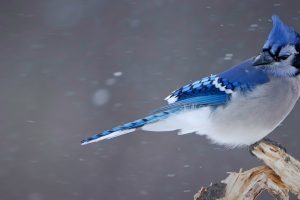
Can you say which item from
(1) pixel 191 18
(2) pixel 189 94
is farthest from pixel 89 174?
(2) pixel 189 94

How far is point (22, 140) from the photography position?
4.89 metres

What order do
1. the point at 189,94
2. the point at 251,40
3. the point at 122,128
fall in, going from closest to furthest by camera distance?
the point at 122,128, the point at 189,94, the point at 251,40

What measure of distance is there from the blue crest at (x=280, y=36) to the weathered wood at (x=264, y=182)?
1.23 feet

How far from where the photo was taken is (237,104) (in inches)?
117

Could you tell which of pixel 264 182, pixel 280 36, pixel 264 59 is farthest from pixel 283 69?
pixel 264 182

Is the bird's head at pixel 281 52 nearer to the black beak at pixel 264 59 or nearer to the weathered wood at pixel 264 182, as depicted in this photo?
the black beak at pixel 264 59

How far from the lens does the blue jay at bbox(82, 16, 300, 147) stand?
9.62 ft

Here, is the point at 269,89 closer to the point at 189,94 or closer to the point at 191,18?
the point at 189,94

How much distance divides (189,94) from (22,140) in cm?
213

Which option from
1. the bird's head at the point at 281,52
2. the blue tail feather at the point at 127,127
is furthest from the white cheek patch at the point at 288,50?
the blue tail feather at the point at 127,127

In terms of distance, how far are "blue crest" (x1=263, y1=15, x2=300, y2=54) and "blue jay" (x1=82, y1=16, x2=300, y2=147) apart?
0.11 m

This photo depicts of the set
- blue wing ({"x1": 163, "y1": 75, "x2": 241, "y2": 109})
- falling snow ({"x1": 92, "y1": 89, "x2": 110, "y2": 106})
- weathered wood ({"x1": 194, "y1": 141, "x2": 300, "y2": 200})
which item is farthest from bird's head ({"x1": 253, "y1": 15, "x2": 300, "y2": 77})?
falling snow ({"x1": 92, "y1": 89, "x2": 110, "y2": 106})

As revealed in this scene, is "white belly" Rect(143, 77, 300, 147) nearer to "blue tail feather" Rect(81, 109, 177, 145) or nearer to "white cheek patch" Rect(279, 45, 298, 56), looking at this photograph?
"blue tail feather" Rect(81, 109, 177, 145)

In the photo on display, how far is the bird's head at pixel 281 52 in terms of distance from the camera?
2744 mm
